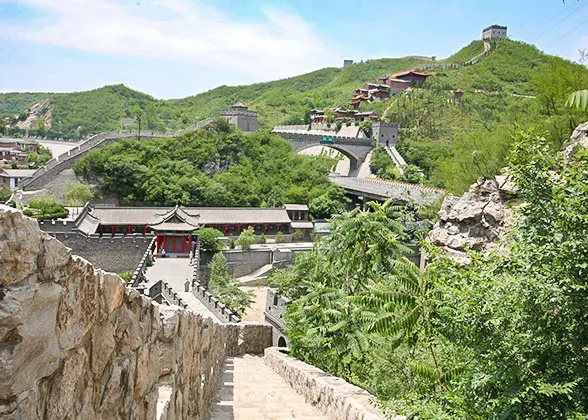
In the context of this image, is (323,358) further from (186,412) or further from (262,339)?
(186,412)

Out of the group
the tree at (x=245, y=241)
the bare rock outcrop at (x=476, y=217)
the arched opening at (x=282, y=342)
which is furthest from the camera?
the tree at (x=245, y=241)

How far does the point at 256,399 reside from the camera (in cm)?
953

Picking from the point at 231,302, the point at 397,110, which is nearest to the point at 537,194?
the point at 231,302

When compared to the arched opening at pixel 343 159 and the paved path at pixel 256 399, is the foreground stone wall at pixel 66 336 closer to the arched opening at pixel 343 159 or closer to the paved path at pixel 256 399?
the paved path at pixel 256 399

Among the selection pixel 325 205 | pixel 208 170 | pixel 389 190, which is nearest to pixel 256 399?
pixel 325 205

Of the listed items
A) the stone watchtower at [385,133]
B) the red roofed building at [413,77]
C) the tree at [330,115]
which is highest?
the red roofed building at [413,77]

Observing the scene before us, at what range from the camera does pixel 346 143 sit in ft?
220

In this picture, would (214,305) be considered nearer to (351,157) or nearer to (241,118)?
(241,118)

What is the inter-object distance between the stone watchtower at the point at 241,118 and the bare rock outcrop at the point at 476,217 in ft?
156

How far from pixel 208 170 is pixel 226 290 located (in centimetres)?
2577

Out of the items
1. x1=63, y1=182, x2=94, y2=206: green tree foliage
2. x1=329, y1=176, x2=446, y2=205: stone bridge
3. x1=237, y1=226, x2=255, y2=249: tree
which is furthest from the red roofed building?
x1=237, y1=226, x2=255, y2=249: tree

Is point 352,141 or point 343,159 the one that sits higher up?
point 352,141

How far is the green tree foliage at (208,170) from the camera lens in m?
46.0

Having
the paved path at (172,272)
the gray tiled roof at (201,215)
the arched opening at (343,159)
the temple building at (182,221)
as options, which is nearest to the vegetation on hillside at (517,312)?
the paved path at (172,272)
